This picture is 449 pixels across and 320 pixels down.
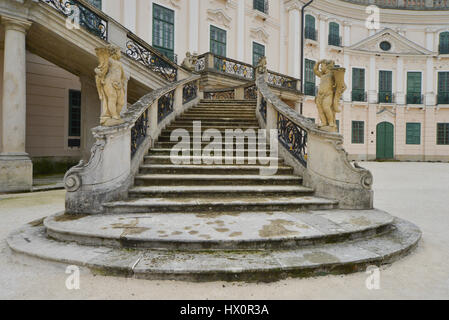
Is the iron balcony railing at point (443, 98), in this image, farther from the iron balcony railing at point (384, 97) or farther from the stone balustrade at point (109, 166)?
the stone balustrade at point (109, 166)

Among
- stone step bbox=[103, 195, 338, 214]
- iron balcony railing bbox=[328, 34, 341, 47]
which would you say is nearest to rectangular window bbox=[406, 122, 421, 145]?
iron balcony railing bbox=[328, 34, 341, 47]

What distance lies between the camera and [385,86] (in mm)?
25984

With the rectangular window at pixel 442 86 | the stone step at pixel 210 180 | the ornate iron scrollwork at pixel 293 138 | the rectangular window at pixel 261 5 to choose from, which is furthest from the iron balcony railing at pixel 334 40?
the stone step at pixel 210 180

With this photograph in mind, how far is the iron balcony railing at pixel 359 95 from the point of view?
25.2 m

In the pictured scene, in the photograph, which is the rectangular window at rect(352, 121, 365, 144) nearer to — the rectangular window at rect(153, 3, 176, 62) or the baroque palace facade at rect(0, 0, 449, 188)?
the baroque palace facade at rect(0, 0, 449, 188)

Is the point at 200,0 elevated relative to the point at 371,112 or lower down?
elevated

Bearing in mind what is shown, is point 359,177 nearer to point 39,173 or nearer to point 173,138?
point 173,138

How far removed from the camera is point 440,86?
26.3 metres

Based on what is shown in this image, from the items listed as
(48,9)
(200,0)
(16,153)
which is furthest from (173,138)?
(200,0)

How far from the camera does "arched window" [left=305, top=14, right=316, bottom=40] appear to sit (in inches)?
900

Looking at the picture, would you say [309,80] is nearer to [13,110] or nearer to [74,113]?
[74,113]

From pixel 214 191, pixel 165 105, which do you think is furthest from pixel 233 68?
pixel 214 191

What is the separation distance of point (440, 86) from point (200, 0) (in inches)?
940

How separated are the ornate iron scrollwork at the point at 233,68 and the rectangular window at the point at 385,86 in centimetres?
1560
